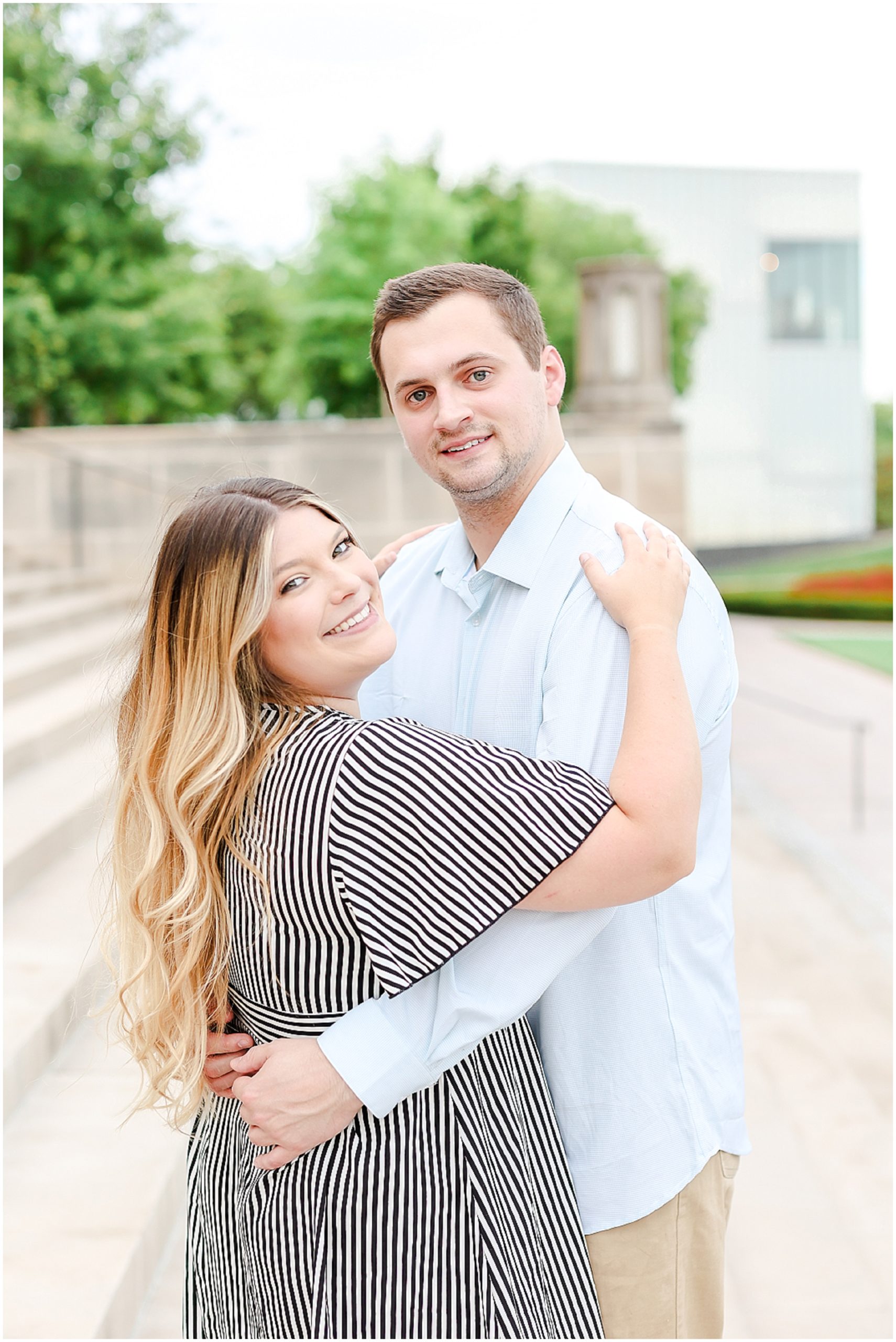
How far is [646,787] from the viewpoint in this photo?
1676 mm

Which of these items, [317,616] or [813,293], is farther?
[813,293]

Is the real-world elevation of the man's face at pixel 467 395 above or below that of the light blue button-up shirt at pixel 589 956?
above

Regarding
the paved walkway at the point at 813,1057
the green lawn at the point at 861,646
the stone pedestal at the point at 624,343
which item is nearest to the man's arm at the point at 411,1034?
the paved walkway at the point at 813,1057

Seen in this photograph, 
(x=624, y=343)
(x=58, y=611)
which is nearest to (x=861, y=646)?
(x=624, y=343)

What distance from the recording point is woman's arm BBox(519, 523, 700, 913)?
5.42ft

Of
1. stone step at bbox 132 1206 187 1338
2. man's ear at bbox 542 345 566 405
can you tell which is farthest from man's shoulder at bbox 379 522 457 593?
stone step at bbox 132 1206 187 1338

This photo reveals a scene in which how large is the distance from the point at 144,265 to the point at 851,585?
17.6 meters

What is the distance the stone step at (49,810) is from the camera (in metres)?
5.05

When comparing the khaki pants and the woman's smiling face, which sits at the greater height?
the woman's smiling face

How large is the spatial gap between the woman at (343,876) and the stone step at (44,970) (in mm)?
1389

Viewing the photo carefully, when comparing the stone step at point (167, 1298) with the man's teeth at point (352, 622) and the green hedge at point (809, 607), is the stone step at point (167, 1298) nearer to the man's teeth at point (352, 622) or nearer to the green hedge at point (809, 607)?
the man's teeth at point (352, 622)

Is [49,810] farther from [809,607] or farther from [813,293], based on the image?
[813,293]

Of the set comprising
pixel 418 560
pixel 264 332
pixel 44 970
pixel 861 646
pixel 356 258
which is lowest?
pixel 861 646

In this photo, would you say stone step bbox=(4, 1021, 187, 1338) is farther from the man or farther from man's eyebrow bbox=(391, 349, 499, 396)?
man's eyebrow bbox=(391, 349, 499, 396)
